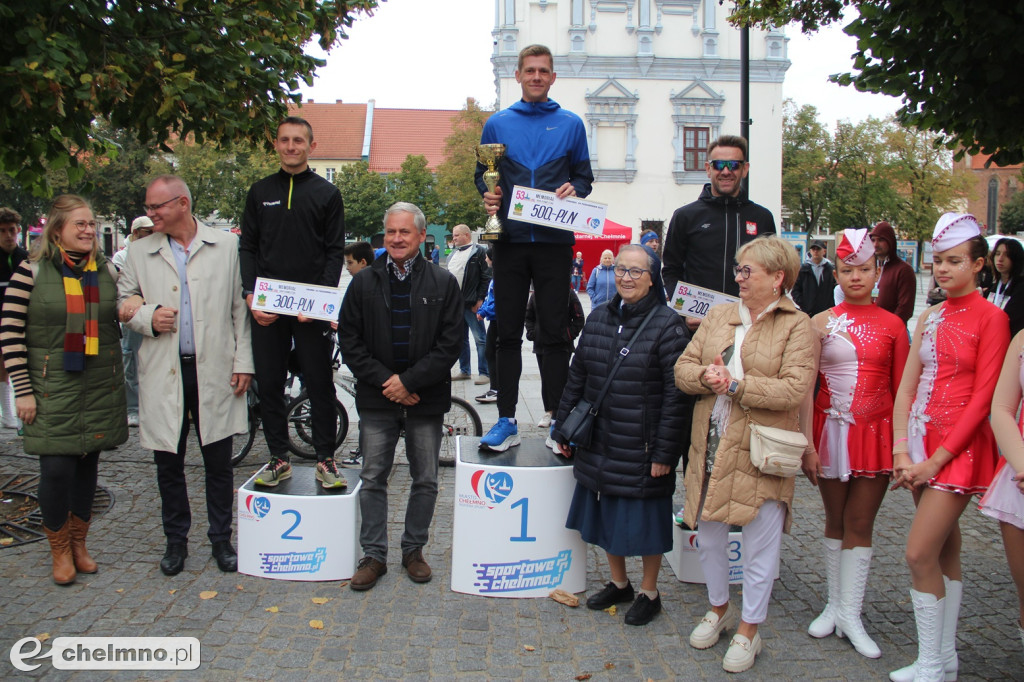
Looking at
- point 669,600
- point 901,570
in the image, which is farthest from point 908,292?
point 669,600

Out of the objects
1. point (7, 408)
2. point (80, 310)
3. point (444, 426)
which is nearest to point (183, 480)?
point (80, 310)

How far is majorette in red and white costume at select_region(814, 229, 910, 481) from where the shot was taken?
3.93 metres

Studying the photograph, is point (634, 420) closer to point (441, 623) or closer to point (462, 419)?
point (441, 623)

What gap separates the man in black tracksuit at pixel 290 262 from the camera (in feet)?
16.3

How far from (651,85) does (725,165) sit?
38.8m

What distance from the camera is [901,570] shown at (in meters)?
5.05

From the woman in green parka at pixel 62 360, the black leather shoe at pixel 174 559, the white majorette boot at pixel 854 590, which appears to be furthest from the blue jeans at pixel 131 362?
the white majorette boot at pixel 854 590

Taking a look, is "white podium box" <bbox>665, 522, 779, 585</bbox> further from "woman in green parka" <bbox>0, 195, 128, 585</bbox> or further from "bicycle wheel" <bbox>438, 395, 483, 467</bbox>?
"woman in green parka" <bbox>0, 195, 128, 585</bbox>

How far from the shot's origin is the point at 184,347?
16.0 ft

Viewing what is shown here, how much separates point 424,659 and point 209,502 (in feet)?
6.25

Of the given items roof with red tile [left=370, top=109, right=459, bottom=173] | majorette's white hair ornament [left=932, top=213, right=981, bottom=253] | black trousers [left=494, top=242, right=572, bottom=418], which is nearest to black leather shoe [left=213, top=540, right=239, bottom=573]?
black trousers [left=494, top=242, right=572, bottom=418]

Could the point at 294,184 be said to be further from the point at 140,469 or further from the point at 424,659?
the point at 140,469

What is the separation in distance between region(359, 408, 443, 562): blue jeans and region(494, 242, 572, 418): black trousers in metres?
0.50

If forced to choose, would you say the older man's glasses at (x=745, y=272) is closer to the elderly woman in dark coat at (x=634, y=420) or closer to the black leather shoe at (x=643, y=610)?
the elderly woman in dark coat at (x=634, y=420)
